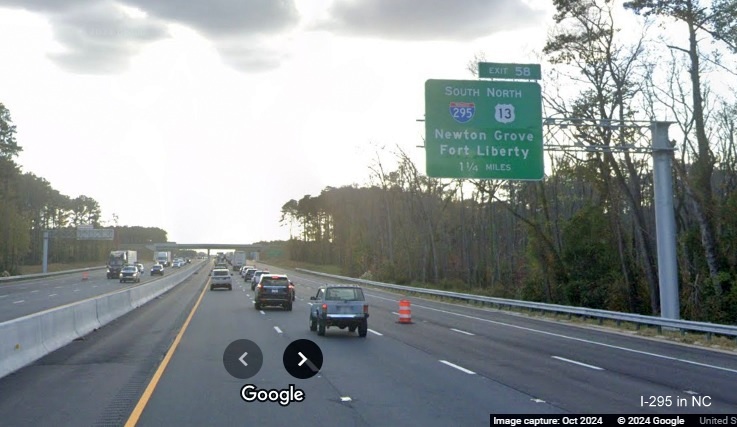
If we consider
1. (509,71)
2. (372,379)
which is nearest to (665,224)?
(509,71)

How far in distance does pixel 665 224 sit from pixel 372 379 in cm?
1649

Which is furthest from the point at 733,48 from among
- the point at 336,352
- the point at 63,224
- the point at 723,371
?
the point at 63,224

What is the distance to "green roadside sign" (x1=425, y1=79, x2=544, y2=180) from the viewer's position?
2580 centimetres

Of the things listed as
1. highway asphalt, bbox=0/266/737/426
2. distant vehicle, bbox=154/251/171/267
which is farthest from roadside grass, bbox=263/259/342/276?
highway asphalt, bbox=0/266/737/426

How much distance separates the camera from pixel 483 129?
26031 mm

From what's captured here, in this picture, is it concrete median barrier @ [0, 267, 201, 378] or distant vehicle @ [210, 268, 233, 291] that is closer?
concrete median barrier @ [0, 267, 201, 378]

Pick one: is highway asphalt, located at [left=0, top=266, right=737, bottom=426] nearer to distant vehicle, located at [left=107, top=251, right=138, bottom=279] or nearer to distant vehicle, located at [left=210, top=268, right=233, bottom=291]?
distant vehicle, located at [left=210, top=268, right=233, bottom=291]

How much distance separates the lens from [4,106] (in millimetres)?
84250

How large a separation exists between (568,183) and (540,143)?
36.4 meters

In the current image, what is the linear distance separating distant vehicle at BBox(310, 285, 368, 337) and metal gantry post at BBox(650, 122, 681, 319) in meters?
11.0

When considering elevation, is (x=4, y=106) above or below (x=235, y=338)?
above

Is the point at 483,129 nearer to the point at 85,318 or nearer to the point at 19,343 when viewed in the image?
the point at 85,318

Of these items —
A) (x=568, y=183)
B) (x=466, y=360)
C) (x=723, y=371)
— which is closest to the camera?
(x=723, y=371)

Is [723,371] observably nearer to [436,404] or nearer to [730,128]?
[436,404]
